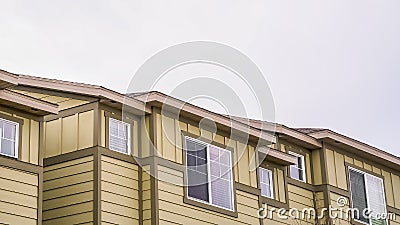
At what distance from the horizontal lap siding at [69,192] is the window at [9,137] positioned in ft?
6.59

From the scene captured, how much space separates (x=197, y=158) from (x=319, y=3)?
7175 millimetres

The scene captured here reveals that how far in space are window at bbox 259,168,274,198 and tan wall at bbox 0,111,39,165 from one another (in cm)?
738

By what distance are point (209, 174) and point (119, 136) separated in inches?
100.0

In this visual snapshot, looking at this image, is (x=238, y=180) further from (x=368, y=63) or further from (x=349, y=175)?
(x=368, y=63)

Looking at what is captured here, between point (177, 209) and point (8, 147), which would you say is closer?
point (8, 147)

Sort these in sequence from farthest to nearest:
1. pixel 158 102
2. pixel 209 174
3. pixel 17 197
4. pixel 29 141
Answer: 1. pixel 209 174
2. pixel 158 102
3. pixel 29 141
4. pixel 17 197

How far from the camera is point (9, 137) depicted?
2020 cm

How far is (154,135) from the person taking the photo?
22672 millimetres

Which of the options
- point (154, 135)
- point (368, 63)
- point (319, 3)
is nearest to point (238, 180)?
point (154, 135)

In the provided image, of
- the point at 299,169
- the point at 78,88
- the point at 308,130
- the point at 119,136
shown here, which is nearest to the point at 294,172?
the point at 299,169

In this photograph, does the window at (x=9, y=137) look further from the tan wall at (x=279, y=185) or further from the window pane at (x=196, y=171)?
the tan wall at (x=279, y=185)

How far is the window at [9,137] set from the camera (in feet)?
65.8

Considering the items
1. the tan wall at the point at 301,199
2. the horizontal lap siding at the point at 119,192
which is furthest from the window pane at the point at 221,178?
the tan wall at the point at 301,199

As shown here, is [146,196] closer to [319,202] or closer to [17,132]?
[17,132]
